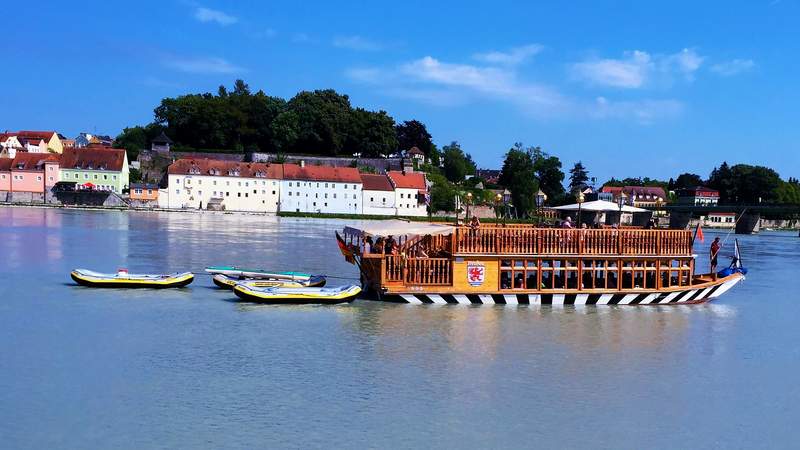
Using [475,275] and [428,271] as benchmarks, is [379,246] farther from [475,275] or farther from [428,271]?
[475,275]

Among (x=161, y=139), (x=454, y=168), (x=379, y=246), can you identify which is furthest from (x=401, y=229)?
(x=454, y=168)

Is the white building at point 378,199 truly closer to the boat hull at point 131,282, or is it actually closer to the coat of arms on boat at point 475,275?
the boat hull at point 131,282

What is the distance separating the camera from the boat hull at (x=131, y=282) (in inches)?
1171

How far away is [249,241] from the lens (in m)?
60.8

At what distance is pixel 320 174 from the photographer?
5182 inches

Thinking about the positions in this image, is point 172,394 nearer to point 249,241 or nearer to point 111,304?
point 111,304

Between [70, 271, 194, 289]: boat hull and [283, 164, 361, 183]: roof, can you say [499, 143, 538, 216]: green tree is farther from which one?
[70, 271, 194, 289]: boat hull

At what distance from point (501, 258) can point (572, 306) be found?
3.80 meters

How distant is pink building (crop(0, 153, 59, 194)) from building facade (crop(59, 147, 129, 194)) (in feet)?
5.87

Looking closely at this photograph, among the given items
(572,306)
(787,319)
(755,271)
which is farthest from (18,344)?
(755,271)

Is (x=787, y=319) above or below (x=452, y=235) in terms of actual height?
below

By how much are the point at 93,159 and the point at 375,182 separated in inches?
1911

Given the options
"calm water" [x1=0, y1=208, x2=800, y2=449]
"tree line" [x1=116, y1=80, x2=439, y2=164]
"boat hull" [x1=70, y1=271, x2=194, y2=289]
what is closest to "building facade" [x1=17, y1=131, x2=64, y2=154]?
"tree line" [x1=116, y1=80, x2=439, y2=164]

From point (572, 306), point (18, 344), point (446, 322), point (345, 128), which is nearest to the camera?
point (18, 344)
